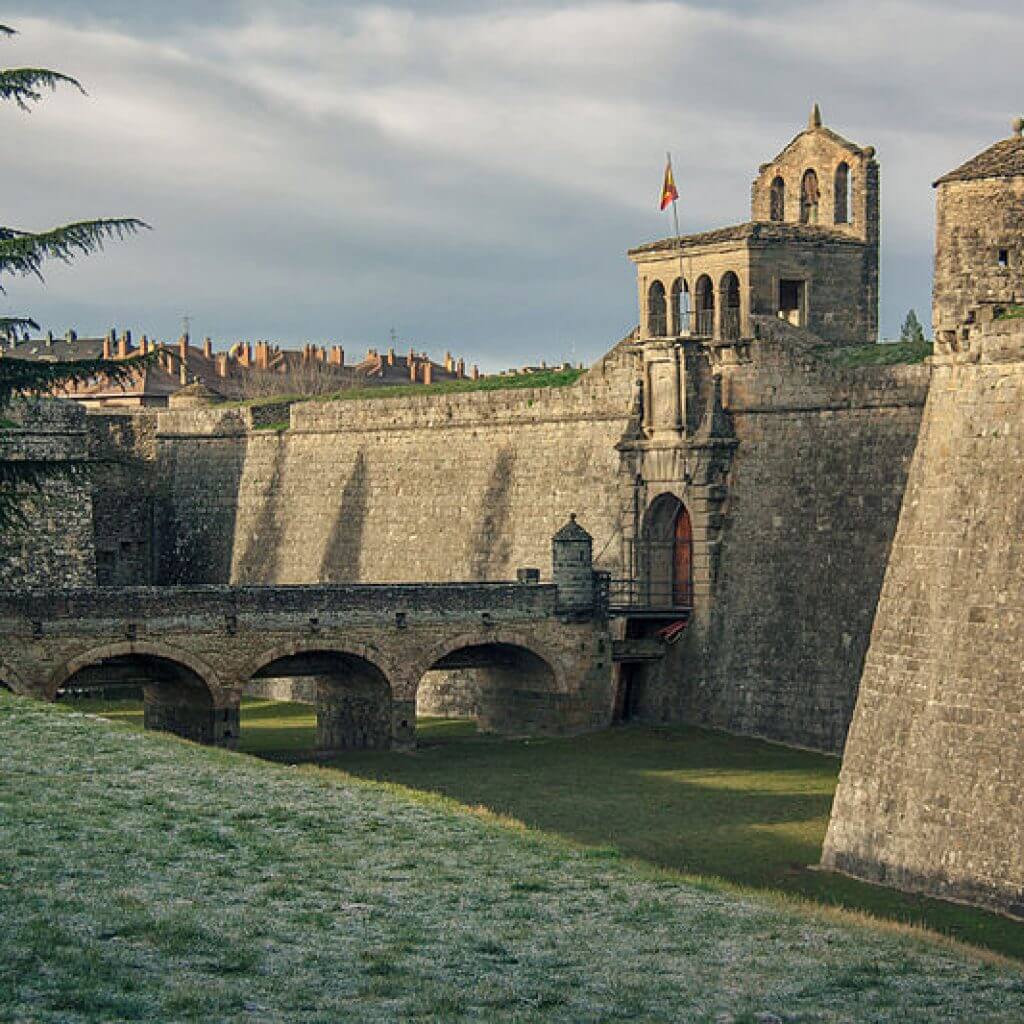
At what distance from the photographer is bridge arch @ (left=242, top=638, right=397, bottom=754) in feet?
143

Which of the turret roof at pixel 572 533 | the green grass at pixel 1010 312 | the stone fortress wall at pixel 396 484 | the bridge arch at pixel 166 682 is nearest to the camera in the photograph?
the green grass at pixel 1010 312

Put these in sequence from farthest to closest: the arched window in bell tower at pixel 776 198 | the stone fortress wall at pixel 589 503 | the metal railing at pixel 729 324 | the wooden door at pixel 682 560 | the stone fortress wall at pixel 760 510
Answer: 1. the arched window in bell tower at pixel 776 198
2. the metal railing at pixel 729 324
3. the wooden door at pixel 682 560
4. the stone fortress wall at pixel 589 503
5. the stone fortress wall at pixel 760 510

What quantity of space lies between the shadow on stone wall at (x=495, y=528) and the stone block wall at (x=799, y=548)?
6.24 m

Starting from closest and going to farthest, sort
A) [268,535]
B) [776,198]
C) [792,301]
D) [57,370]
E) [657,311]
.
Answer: [57,370], [792,301], [657,311], [776,198], [268,535]

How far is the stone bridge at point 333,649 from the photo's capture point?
41469 millimetres

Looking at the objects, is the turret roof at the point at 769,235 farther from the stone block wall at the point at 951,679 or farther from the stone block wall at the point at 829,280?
the stone block wall at the point at 951,679

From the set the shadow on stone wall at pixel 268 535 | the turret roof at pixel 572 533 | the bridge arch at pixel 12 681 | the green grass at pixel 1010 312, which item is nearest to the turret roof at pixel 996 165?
the green grass at pixel 1010 312

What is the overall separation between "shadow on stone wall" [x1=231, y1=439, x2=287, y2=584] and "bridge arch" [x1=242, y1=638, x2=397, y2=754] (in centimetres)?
1263

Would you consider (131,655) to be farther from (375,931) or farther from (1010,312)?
(375,931)

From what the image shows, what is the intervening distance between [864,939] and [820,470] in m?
23.1

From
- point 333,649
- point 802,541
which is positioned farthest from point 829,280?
point 333,649

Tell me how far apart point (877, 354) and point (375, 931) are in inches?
1011

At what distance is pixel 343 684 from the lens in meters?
46.0

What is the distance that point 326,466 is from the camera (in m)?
57.7
